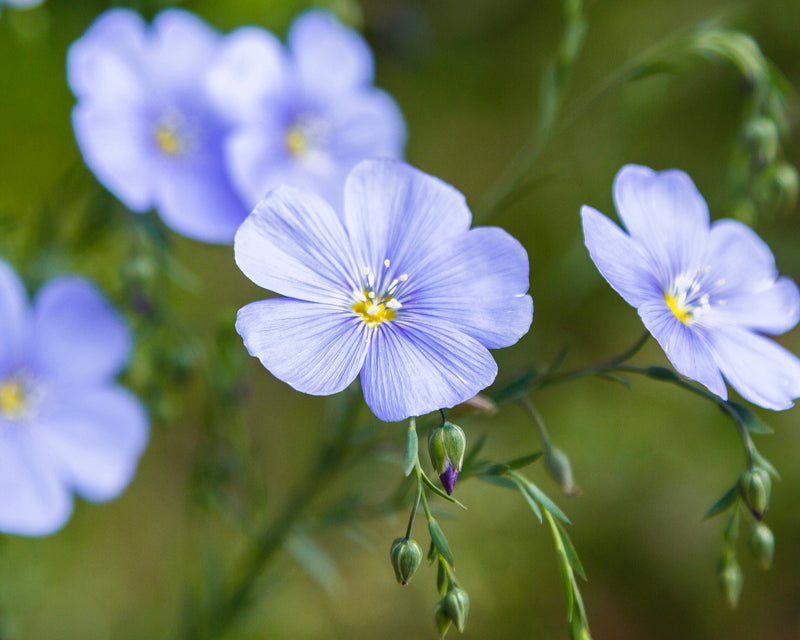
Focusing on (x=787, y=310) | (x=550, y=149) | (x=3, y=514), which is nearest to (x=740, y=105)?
(x=550, y=149)

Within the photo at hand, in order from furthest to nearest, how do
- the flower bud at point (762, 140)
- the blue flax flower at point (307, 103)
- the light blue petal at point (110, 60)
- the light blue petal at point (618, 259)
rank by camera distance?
the blue flax flower at point (307, 103), the light blue petal at point (110, 60), the flower bud at point (762, 140), the light blue petal at point (618, 259)

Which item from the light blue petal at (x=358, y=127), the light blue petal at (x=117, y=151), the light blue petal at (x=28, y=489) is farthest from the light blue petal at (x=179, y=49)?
the light blue petal at (x=28, y=489)

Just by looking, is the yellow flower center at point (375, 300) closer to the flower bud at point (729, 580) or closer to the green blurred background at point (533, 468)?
the flower bud at point (729, 580)

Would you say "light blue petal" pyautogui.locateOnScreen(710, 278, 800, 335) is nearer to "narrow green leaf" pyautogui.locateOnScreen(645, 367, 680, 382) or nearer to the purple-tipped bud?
"narrow green leaf" pyautogui.locateOnScreen(645, 367, 680, 382)

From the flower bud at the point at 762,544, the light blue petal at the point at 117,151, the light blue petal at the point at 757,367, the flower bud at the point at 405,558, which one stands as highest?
the light blue petal at the point at 757,367

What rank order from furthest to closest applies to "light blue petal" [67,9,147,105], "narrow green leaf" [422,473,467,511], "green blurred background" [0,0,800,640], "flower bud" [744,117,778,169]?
1. "green blurred background" [0,0,800,640]
2. "light blue petal" [67,9,147,105]
3. "flower bud" [744,117,778,169]
4. "narrow green leaf" [422,473,467,511]

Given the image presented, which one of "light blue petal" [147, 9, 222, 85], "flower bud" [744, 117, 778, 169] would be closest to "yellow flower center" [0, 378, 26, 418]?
"light blue petal" [147, 9, 222, 85]
